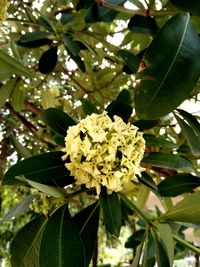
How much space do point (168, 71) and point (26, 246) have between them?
0.46m

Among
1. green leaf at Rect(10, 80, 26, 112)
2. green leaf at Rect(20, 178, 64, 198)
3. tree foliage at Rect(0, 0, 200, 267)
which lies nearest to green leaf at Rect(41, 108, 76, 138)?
tree foliage at Rect(0, 0, 200, 267)

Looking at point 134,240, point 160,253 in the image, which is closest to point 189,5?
point 160,253

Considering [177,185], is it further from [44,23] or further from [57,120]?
[44,23]

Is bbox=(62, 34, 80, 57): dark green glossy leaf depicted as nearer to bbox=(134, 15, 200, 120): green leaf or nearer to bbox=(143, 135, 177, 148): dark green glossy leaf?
bbox=(143, 135, 177, 148): dark green glossy leaf

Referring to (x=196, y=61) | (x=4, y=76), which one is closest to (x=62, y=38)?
(x=4, y=76)

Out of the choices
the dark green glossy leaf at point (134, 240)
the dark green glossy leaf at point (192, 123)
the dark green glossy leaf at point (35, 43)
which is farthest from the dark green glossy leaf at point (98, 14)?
the dark green glossy leaf at point (134, 240)

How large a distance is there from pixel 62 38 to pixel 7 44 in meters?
0.40

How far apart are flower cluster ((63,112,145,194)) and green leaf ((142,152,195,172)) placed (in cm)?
4

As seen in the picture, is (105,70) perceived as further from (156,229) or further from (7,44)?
(156,229)

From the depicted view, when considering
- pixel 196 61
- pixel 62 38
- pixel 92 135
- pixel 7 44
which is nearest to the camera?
pixel 196 61

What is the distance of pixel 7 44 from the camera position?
1.56 m

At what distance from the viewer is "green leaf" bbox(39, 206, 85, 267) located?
76 centimetres

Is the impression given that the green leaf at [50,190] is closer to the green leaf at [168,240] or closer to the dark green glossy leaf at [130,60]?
the green leaf at [168,240]

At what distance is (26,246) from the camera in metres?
0.89
